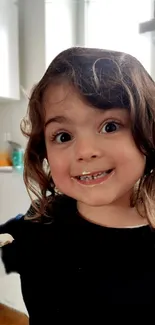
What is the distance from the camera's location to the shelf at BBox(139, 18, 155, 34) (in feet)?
3.56

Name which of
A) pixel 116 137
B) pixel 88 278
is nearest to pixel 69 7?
pixel 116 137

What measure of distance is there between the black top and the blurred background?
932mm

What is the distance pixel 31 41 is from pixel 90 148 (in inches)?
49.3

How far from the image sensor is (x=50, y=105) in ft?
1.46

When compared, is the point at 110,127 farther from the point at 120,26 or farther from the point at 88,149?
the point at 120,26

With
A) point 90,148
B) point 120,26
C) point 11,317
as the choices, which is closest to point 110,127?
point 90,148

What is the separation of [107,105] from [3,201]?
127 cm

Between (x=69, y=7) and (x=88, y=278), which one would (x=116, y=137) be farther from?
(x=69, y=7)

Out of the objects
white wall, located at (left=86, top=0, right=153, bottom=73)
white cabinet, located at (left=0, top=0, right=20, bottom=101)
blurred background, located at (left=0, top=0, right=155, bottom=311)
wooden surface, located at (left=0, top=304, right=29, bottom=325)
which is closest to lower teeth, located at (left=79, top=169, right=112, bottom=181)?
white wall, located at (left=86, top=0, right=153, bottom=73)

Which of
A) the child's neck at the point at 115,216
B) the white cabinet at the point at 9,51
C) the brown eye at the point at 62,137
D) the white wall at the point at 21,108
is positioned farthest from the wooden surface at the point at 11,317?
the brown eye at the point at 62,137

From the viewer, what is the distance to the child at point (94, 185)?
1.36 feet

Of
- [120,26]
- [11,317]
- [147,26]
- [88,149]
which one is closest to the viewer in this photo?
[88,149]

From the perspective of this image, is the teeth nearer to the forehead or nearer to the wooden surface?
the forehead

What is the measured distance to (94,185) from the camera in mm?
428
